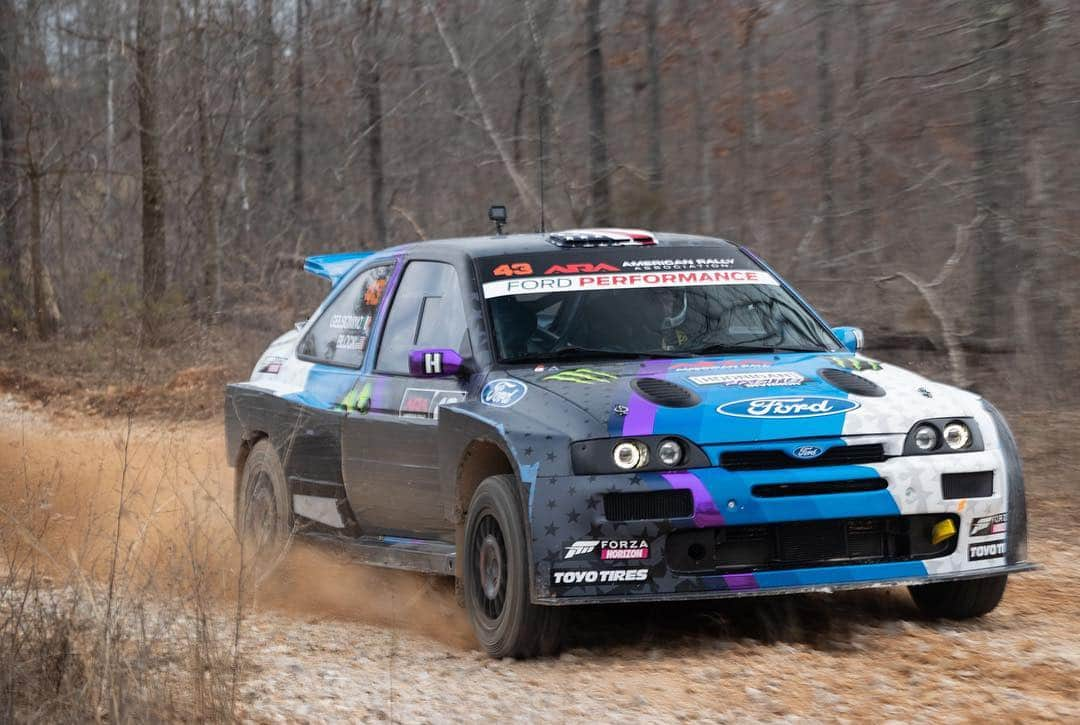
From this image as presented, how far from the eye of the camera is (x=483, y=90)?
22.5 metres

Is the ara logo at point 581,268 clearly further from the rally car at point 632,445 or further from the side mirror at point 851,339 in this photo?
the side mirror at point 851,339

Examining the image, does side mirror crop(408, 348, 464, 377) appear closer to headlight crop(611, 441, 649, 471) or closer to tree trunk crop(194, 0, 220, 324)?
headlight crop(611, 441, 649, 471)

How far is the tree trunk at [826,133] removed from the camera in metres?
15.1

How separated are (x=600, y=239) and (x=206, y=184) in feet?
66.0

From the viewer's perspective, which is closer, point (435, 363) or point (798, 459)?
point (798, 459)

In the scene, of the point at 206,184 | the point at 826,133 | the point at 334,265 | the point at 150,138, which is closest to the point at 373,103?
the point at 206,184

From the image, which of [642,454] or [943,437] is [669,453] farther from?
[943,437]

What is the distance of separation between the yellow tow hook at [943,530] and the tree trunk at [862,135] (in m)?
9.25

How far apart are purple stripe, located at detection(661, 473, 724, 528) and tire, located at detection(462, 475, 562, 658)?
0.59 meters

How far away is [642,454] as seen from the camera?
5.33 m

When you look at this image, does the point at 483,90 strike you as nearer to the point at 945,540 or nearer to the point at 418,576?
the point at 418,576

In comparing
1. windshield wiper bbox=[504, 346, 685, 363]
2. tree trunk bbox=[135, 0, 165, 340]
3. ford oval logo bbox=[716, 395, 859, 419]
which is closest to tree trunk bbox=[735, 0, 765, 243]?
tree trunk bbox=[135, 0, 165, 340]

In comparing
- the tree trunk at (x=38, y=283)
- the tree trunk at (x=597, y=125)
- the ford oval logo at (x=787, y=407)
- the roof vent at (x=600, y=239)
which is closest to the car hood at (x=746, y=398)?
the ford oval logo at (x=787, y=407)

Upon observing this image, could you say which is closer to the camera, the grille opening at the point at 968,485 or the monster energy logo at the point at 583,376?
the grille opening at the point at 968,485
